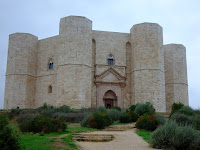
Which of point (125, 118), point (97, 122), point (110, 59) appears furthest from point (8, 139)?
point (110, 59)

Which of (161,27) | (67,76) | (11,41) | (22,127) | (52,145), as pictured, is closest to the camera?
(52,145)

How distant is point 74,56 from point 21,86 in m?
7.66

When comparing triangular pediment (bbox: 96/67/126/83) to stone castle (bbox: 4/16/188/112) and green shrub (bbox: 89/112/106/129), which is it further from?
green shrub (bbox: 89/112/106/129)

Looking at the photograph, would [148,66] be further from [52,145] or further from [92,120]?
[52,145]

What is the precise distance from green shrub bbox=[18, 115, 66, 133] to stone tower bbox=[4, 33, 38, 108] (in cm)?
1667

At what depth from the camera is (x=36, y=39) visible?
28.5 m

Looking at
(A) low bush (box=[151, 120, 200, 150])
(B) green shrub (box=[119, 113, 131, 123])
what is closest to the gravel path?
(A) low bush (box=[151, 120, 200, 150])

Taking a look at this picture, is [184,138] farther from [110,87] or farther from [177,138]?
[110,87]

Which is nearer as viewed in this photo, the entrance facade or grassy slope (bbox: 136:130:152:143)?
grassy slope (bbox: 136:130:152:143)

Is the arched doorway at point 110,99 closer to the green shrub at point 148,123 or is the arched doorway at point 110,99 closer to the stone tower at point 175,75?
the stone tower at point 175,75

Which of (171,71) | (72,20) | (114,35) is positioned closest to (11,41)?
(72,20)

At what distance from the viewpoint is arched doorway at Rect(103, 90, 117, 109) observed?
25.3m

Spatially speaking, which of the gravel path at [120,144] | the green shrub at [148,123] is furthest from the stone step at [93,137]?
the green shrub at [148,123]

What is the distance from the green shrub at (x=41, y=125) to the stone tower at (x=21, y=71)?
16675 mm
